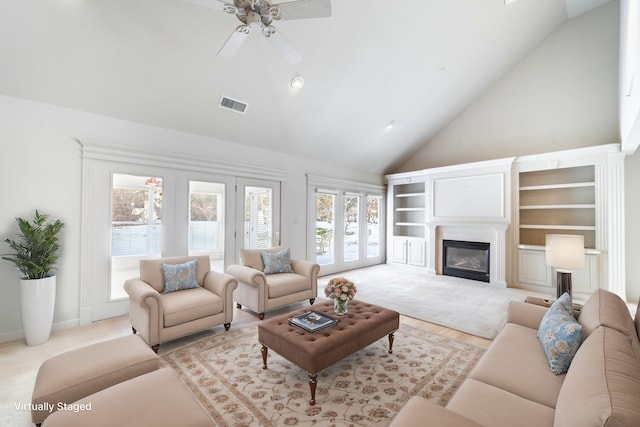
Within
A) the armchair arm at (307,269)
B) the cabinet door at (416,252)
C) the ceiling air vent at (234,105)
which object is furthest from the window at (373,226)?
the ceiling air vent at (234,105)

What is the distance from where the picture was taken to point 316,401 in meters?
2.16

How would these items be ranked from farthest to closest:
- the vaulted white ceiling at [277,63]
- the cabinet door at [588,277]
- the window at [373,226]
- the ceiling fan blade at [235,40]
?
the window at [373,226] < the cabinet door at [588,277] < the vaulted white ceiling at [277,63] < the ceiling fan blade at [235,40]

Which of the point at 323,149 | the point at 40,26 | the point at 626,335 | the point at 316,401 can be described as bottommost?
the point at 316,401

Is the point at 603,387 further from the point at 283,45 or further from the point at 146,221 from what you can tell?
the point at 146,221

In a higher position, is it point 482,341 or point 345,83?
point 345,83

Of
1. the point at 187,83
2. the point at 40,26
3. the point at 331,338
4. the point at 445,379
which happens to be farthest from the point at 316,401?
the point at 40,26

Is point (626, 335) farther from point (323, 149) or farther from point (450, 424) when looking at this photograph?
point (323, 149)

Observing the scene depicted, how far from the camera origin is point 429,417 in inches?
50.0

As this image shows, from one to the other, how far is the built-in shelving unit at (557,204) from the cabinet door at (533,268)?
54 centimetres

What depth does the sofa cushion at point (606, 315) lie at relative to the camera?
64.7 inches

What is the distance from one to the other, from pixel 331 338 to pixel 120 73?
3.89 metres

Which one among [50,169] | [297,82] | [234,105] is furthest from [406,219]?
[50,169]

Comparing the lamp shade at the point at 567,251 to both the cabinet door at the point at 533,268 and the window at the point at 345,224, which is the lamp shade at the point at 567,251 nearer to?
the cabinet door at the point at 533,268

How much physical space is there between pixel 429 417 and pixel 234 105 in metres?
4.45
